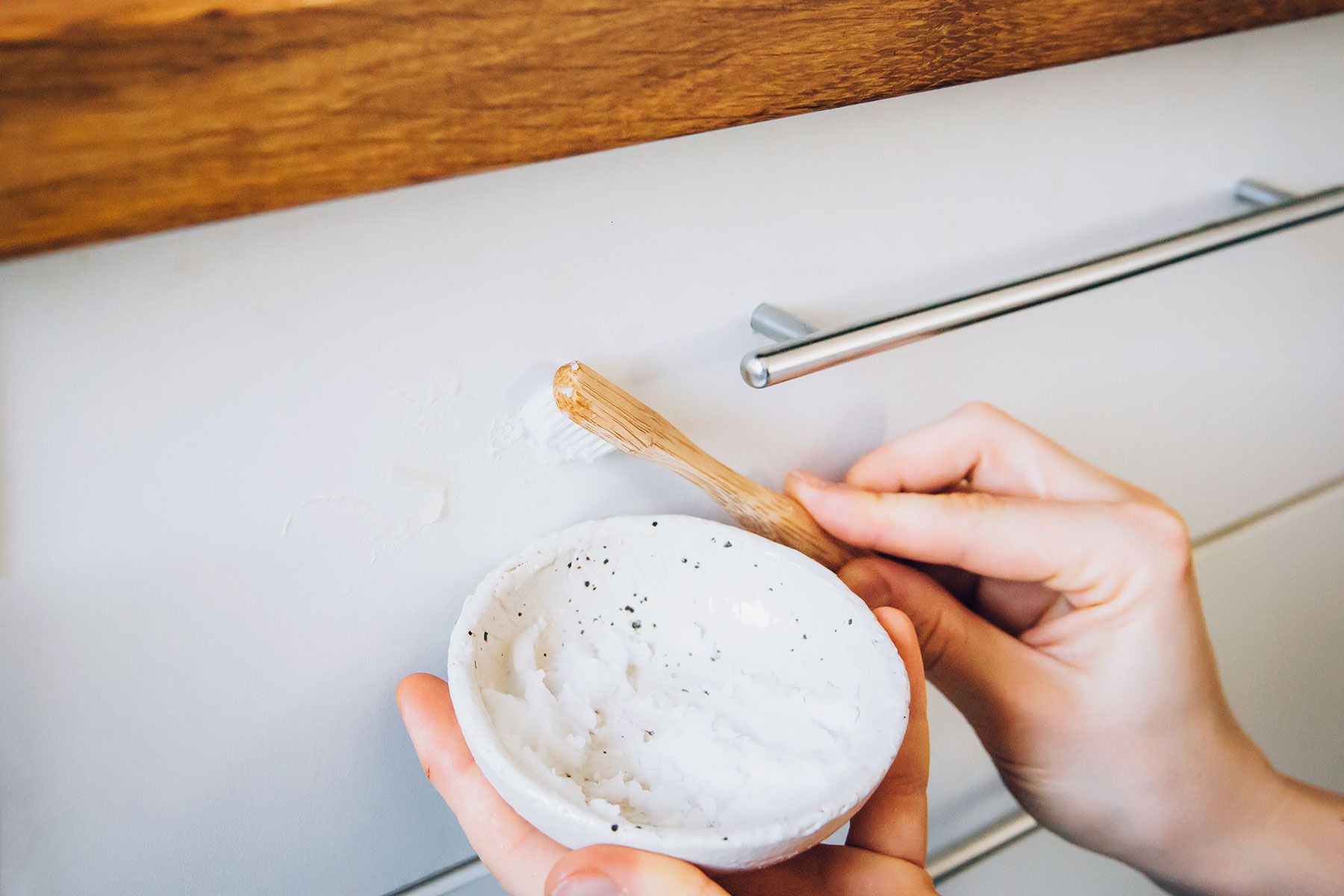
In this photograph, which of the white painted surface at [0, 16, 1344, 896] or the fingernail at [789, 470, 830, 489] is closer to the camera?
the white painted surface at [0, 16, 1344, 896]

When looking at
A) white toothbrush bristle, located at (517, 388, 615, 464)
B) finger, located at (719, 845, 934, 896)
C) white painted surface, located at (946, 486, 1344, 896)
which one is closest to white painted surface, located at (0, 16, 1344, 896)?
white toothbrush bristle, located at (517, 388, 615, 464)

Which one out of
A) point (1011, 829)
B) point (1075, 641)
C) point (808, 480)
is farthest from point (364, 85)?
point (1011, 829)

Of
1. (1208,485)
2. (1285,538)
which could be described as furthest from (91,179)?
(1285,538)

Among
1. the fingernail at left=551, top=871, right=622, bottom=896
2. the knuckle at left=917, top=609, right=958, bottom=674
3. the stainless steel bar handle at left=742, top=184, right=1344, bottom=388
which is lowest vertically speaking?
the knuckle at left=917, top=609, right=958, bottom=674

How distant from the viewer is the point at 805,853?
29 centimetres

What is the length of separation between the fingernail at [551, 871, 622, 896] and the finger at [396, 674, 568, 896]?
0.05m

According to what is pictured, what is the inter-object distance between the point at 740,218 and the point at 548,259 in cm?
6

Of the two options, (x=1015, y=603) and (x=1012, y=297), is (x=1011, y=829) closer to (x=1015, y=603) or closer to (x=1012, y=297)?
(x=1015, y=603)

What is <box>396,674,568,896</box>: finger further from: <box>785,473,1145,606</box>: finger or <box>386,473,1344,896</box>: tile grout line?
<box>386,473,1344,896</box>: tile grout line

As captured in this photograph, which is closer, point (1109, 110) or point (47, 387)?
point (47, 387)

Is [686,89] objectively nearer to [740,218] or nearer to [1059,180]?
[740,218]

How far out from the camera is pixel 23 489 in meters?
0.21

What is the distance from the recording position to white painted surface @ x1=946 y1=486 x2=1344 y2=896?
0.52 m

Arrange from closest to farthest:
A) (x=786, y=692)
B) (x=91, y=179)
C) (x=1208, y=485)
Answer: (x=91, y=179) < (x=786, y=692) < (x=1208, y=485)
